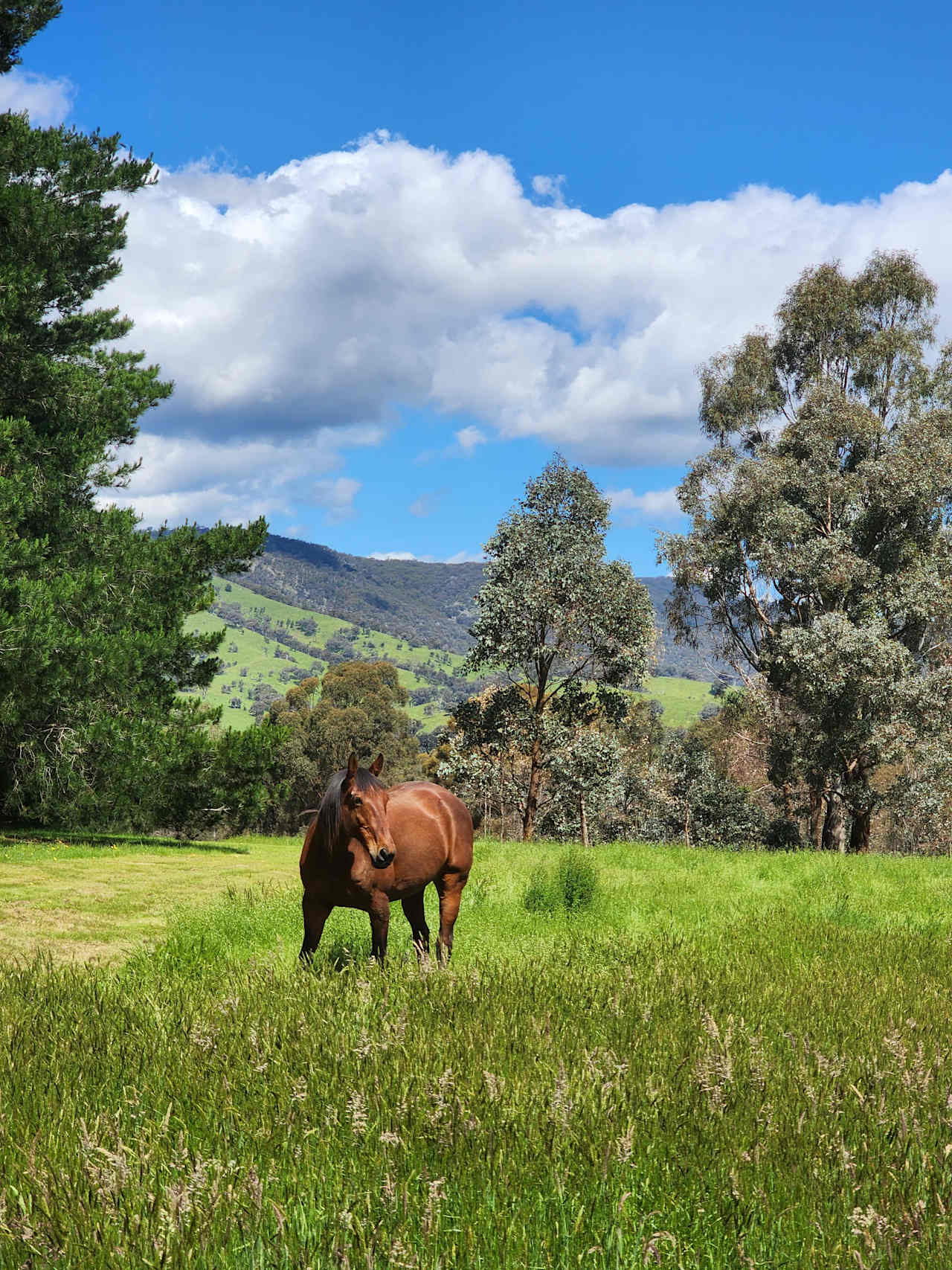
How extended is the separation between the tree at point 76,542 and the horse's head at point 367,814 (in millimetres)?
16123

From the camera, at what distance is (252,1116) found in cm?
381

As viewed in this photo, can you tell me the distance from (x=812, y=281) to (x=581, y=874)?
119 feet

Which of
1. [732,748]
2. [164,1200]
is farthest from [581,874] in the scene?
[732,748]

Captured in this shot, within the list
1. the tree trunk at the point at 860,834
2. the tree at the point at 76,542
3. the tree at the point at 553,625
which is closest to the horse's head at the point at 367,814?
the tree at the point at 76,542

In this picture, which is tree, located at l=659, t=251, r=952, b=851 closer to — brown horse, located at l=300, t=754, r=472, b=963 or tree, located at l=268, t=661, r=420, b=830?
brown horse, located at l=300, t=754, r=472, b=963

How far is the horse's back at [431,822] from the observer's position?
8.50m

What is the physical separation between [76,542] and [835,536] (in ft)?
84.9

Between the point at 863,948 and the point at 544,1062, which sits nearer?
the point at 544,1062

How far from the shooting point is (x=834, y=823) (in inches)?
1455

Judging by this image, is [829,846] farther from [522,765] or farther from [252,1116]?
[252,1116]

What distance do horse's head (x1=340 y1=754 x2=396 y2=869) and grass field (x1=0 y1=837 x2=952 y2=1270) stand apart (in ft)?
3.12

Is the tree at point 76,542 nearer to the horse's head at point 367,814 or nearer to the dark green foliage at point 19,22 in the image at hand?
the dark green foliage at point 19,22

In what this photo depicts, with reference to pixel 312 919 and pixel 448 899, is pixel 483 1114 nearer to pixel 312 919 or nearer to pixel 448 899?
pixel 312 919

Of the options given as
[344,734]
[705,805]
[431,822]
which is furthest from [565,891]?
[344,734]
